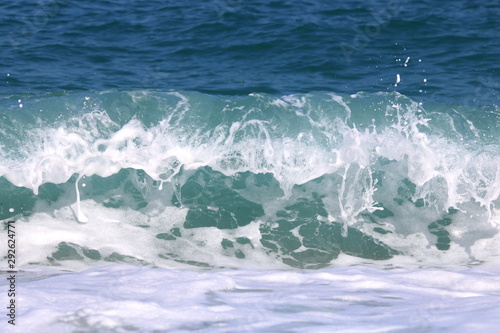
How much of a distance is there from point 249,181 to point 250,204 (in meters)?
0.26

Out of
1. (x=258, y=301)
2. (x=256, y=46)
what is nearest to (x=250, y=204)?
(x=258, y=301)

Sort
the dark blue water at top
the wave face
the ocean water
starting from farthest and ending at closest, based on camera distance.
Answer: the dark blue water at top < the wave face < the ocean water

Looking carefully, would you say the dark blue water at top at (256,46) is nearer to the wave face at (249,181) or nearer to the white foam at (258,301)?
the wave face at (249,181)

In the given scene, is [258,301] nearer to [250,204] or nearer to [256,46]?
[250,204]

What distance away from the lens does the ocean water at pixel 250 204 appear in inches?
152

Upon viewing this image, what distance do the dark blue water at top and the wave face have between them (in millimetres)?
1932

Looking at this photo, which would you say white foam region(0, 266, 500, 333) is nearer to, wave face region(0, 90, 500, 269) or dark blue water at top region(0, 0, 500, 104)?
wave face region(0, 90, 500, 269)

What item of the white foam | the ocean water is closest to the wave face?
the ocean water

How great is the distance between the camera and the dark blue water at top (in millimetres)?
9062

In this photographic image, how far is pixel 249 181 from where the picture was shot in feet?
21.2

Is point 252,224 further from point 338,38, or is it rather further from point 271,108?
point 338,38

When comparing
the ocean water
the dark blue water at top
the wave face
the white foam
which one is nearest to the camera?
the white foam

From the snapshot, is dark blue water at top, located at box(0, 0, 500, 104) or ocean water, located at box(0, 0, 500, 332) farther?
dark blue water at top, located at box(0, 0, 500, 104)

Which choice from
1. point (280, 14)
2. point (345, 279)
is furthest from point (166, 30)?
point (345, 279)
